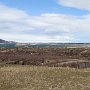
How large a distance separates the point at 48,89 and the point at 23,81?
4408 millimetres

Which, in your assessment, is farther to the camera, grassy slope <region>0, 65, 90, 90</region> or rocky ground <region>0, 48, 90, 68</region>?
rocky ground <region>0, 48, 90, 68</region>

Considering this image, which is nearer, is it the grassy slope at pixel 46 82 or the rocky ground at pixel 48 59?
the grassy slope at pixel 46 82

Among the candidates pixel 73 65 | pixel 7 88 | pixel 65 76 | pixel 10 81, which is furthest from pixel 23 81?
pixel 73 65

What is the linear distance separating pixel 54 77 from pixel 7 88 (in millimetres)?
7399

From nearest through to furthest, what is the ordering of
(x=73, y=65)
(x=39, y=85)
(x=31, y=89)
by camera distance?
(x=31, y=89) → (x=39, y=85) → (x=73, y=65)

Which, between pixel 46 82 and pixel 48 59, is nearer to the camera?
pixel 46 82

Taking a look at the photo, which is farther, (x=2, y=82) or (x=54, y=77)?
(x=54, y=77)

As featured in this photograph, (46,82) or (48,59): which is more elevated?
(48,59)

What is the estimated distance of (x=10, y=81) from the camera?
27781 millimetres

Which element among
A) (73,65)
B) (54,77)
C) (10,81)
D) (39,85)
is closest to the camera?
Result: (39,85)

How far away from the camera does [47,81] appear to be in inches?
1110

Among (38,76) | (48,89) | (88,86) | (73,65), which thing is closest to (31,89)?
(48,89)

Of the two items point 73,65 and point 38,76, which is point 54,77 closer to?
Result: point 38,76

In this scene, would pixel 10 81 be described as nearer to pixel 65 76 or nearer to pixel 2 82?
pixel 2 82
